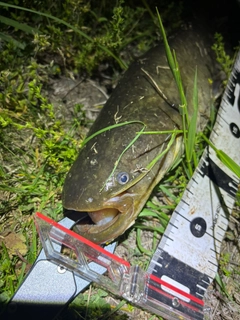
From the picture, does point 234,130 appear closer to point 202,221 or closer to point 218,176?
point 218,176

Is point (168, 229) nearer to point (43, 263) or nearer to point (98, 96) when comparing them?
point (43, 263)

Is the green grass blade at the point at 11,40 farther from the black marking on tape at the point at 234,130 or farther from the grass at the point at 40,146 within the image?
the black marking on tape at the point at 234,130

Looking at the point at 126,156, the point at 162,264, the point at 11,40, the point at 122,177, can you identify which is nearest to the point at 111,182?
the point at 122,177

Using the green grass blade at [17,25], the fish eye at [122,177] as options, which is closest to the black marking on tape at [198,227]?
the fish eye at [122,177]

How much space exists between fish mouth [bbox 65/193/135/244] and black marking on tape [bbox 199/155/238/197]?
0.66 metres

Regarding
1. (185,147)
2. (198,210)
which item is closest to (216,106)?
(185,147)

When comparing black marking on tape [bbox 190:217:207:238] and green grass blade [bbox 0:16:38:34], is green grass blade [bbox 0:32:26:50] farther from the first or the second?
black marking on tape [bbox 190:217:207:238]

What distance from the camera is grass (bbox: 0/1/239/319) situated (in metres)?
2.71

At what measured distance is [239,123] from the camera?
10.7 feet

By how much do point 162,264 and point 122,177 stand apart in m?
0.61

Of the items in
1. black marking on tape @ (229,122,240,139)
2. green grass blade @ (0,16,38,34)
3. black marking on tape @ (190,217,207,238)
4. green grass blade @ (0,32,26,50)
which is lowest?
black marking on tape @ (190,217,207,238)

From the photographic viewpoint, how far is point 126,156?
2.66 m

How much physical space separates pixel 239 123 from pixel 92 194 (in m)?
1.39

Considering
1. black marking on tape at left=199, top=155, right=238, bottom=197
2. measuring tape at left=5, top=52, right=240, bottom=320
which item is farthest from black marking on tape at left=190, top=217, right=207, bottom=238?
black marking on tape at left=199, top=155, right=238, bottom=197
